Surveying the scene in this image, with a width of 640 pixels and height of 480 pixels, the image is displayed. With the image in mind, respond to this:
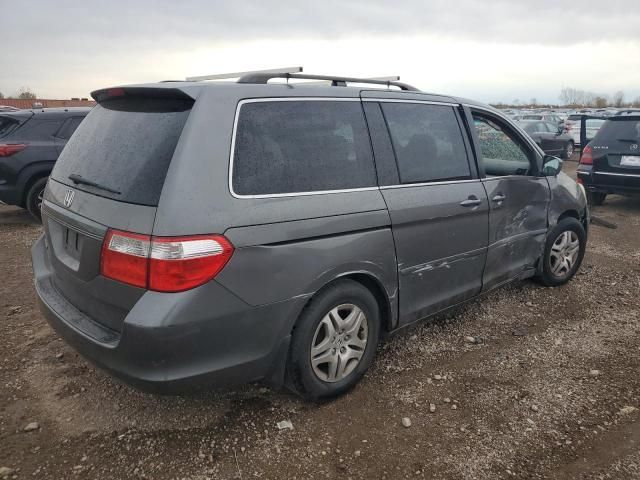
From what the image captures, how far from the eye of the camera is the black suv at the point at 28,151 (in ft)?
23.2

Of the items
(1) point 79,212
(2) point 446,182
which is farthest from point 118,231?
(2) point 446,182

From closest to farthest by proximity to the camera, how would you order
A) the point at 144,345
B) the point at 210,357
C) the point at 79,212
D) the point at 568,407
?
the point at 144,345, the point at 210,357, the point at 79,212, the point at 568,407

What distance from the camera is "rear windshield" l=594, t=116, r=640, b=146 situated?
750 centimetres

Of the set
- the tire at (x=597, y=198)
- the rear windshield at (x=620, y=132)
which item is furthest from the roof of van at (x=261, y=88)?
the tire at (x=597, y=198)

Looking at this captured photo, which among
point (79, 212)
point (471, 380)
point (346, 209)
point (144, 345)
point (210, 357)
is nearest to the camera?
point (144, 345)

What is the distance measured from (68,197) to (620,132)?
803 cm

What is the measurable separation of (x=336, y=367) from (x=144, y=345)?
44.6 inches

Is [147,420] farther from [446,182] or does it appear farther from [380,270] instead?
[446,182]

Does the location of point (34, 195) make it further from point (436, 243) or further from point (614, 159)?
point (614, 159)

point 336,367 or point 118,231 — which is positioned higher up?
point 118,231

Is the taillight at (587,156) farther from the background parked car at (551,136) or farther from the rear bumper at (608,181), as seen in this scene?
the background parked car at (551,136)

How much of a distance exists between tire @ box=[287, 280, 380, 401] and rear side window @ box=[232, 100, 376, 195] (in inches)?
23.7

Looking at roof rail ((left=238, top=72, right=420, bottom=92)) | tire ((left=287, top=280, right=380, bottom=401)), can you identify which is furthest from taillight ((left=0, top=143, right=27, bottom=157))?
tire ((left=287, top=280, right=380, bottom=401))

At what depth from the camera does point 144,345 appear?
2121mm
